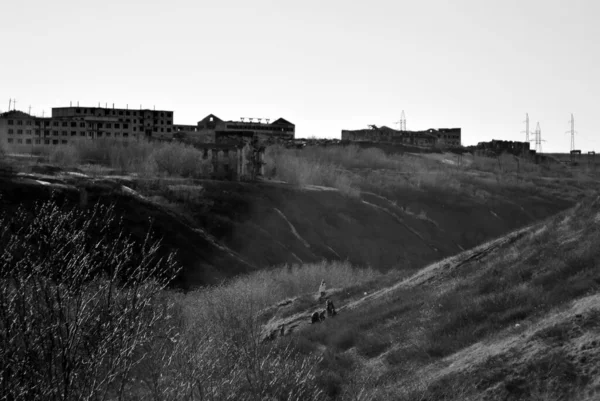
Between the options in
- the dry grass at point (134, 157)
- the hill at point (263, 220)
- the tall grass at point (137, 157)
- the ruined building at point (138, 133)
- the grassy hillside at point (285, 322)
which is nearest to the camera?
the grassy hillside at point (285, 322)

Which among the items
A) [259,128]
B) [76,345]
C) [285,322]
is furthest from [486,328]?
[259,128]

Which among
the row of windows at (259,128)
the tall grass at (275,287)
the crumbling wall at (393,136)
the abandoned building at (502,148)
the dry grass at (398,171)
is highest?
the row of windows at (259,128)

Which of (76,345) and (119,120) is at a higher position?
(119,120)

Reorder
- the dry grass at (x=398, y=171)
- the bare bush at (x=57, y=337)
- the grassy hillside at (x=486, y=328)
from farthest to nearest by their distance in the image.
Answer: the dry grass at (x=398, y=171)
the grassy hillside at (x=486, y=328)
the bare bush at (x=57, y=337)

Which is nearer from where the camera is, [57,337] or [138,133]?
[57,337]

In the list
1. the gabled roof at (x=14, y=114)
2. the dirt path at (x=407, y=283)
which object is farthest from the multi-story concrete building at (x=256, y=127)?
the dirt path at (x=407, y=283)

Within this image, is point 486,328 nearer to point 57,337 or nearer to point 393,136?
point 57,337

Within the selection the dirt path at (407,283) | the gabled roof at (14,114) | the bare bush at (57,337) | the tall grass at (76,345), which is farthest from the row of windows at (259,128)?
the bare bush at (57,337)

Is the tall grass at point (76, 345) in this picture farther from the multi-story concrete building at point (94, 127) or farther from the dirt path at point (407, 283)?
the multi-story concrete building at point (94, 127)

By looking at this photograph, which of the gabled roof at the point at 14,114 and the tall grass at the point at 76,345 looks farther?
the gabled roof at the point at 14,114

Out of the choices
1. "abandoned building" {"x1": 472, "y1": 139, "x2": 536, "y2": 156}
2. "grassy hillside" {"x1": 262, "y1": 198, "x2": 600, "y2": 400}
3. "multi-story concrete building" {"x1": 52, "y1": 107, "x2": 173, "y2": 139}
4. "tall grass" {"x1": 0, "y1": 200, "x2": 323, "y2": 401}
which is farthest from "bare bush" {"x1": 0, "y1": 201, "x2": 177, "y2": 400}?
"abandoned building" {"x1": 472, "y1": 139, "x2": 536, "y2": 156}

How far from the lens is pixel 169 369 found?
16672 mm

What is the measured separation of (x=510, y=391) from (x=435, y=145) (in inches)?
5434

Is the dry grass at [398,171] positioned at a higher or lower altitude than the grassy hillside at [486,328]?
higher
